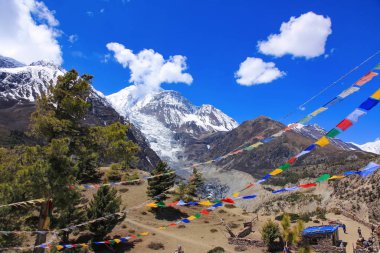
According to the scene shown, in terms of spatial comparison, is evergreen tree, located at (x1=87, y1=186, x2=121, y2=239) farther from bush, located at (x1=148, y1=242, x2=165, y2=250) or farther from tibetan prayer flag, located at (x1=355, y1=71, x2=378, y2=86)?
tibetan prayer flag, located at (x1=355, y1=71, x2=378, y2=86)

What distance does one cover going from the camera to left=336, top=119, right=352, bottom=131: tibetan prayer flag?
30.1ft

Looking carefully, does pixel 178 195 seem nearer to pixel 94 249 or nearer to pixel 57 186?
pixel 94 249

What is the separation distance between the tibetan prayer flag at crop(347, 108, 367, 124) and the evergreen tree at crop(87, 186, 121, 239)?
2459 cm

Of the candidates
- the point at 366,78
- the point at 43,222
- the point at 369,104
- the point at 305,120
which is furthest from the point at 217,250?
the point at 369,104

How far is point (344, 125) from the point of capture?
9250 millimetres

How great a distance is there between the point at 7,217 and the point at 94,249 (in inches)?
550

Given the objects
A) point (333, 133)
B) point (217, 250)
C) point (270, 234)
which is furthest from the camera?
point (270, 234)

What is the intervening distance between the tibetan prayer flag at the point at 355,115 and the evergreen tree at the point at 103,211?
2459 cm

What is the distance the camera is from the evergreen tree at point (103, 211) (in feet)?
96.6

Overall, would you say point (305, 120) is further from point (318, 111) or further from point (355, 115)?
point (355, 115)

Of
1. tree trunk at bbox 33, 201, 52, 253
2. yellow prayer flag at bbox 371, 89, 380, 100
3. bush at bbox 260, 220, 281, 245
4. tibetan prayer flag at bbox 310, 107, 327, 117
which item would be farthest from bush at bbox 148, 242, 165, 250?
yellow prayer flag at bbox 371, 89, 380, 100

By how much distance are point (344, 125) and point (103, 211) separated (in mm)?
25187

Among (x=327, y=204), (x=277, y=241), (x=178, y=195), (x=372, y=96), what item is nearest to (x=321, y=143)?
(x=372, y=96)

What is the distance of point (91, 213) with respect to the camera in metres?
30.4
